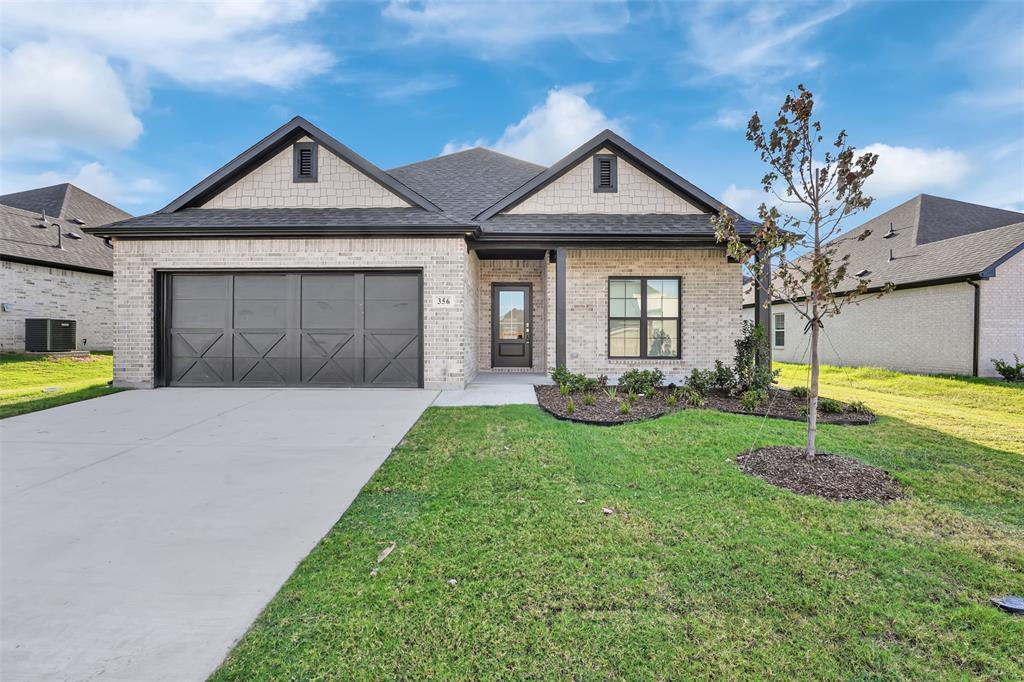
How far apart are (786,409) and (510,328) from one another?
684 cm

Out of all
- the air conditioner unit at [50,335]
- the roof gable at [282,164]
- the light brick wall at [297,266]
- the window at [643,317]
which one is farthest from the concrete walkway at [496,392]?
the air conditioner unit at [50,335]

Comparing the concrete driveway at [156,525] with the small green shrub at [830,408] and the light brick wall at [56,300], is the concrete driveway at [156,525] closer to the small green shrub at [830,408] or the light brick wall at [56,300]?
the small green shrub at [830,408]

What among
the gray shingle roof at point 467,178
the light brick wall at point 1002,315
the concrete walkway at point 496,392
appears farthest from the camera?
the light brick wall at point 1002,315

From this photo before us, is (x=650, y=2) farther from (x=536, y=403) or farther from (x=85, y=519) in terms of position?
(x=85, y=519)

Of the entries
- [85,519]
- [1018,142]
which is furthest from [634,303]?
[1018,142]

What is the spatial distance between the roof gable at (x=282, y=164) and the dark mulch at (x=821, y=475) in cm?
819

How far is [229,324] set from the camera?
9.63 meters

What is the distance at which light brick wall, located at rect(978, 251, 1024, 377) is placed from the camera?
12.1 m

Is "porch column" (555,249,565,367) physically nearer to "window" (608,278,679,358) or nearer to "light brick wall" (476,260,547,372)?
"window" (608,278,679,358)

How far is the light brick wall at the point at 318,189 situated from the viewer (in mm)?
10367

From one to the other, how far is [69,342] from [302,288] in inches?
527

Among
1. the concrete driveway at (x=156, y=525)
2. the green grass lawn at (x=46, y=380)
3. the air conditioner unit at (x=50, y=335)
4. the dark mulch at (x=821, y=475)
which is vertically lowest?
the concrete driveway at (x=156, y=525)

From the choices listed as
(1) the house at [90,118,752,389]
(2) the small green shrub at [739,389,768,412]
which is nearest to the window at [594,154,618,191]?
(1) the house at [90,118,752,389]

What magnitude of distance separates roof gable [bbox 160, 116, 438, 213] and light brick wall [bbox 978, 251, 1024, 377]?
14.9m
